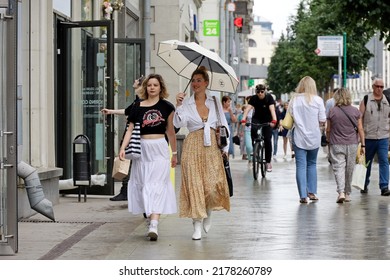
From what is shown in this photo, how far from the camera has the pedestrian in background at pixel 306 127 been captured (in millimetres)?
15852

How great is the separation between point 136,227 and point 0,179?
2809 millimetres

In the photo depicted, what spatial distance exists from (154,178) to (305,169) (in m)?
4.95

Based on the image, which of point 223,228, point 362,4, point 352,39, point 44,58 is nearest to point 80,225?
point 223,228

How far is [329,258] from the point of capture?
32.3 ft

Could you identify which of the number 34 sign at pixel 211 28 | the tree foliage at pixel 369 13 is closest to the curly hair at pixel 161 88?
the tree foliage at pixel 369 13

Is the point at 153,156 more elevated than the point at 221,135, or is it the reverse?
the point at 221,135

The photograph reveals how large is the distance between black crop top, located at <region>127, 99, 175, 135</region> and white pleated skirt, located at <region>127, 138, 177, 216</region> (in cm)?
11

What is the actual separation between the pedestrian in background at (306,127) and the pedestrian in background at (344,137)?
30 centimetres

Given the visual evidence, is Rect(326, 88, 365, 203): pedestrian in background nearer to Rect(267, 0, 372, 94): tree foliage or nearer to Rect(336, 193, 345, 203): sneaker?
Rect(336, 193, 345, 203): sneaker

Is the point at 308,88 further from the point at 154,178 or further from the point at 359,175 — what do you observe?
the point at 154,178

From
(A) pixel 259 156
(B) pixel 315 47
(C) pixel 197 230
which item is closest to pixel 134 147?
(C) pixel 197 230

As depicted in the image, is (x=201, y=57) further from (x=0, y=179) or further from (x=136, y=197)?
(x=0, y=179)

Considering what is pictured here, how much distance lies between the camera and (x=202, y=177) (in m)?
11.5

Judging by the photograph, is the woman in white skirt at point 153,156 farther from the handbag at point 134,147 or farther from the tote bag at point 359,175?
the tote bag at point 359,175
